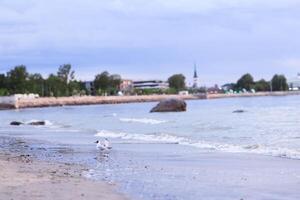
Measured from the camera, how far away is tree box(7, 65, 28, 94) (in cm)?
15875

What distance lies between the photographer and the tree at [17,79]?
15875 cm

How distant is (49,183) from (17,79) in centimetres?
15245

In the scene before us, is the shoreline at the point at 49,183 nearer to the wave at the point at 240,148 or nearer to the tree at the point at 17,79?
the wave at the point at 240,148

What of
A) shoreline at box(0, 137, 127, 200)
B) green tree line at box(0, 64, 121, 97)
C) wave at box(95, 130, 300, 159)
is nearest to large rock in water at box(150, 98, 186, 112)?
wave at box(95, 130, 300, 159)

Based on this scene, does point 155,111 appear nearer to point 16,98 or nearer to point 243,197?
point 243,197

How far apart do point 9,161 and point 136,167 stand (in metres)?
3.96

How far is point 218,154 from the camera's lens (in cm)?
2098

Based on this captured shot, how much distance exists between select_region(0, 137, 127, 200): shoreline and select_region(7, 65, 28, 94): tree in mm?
144544

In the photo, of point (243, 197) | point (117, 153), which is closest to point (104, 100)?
point (117, 153)

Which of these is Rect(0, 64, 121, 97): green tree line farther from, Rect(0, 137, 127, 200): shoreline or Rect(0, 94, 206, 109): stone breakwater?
Rect(0, 137, 127, 200): shoreline

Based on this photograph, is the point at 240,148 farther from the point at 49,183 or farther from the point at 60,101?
the point at 60,101

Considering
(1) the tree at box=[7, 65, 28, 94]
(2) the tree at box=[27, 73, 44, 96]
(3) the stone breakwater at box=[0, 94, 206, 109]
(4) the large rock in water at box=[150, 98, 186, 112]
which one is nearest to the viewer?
(4) the large rock in water at box=[150, 98, 186, 112]

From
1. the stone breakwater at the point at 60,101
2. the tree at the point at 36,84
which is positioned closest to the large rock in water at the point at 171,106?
the stone breakwater at the point at 60,101

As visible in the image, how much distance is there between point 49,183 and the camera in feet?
42.9
